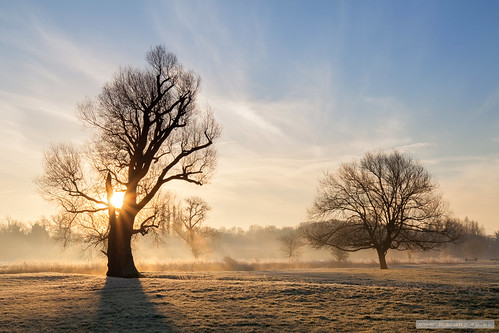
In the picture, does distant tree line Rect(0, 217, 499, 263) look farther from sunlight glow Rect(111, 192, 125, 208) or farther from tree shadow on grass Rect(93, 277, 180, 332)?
tree shadow on grass Rect(93, 277, 180, 332)

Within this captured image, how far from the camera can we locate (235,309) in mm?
13336

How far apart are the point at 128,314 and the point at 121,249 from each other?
532 inches

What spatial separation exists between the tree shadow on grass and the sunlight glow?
33.0ft

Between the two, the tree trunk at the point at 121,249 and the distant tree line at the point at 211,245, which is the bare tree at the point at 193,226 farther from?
the tree trunk at the point at 121,249

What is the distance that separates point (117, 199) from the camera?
1048 inches

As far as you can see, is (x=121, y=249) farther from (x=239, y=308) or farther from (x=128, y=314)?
(x=239, y=308)

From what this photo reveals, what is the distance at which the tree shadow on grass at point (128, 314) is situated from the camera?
11.1 metres

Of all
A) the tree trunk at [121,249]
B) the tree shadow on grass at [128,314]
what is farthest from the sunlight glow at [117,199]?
the tree shadow on grass at [128,314]

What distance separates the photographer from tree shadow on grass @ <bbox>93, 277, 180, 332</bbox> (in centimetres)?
1110

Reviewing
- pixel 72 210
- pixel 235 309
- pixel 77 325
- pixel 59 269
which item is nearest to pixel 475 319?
pixel 235 309

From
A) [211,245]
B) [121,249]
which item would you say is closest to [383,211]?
[121,249]

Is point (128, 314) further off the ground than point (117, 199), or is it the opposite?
point (117, 199)

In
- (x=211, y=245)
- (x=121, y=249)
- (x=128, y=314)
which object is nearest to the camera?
(x=128, y=314)

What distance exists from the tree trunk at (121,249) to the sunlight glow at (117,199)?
741 millimetres
